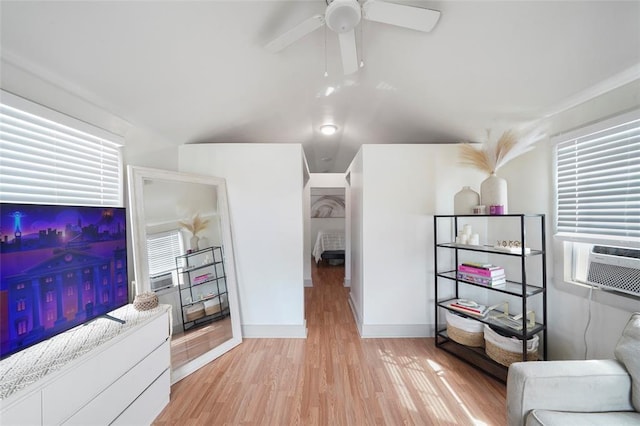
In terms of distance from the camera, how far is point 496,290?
1887 millimetres

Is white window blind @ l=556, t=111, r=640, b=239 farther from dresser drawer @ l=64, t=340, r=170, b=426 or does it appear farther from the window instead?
dresser drawer @ l=64, t=340, r=170, b=426

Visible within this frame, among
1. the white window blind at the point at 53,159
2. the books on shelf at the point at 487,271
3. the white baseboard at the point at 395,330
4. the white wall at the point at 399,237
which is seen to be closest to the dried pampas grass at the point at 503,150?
the white wall at the point at 399,237

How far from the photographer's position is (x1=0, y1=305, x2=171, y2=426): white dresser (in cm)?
92

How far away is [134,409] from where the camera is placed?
134 cm

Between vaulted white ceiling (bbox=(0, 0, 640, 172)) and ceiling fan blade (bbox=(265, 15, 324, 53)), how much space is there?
0.89 feet

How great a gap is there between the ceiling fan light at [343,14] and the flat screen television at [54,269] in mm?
1773

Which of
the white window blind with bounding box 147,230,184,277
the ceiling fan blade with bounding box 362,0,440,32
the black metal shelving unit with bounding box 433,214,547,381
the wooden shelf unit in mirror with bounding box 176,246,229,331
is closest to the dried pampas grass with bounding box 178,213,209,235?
the white window blind with bounding box 147,230,184,277

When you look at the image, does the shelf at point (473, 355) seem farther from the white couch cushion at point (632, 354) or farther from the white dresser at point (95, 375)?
the white dresser at point (95, 375)

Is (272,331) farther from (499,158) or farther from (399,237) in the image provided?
(499,158)

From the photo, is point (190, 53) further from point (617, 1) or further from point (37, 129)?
point (617, 1)

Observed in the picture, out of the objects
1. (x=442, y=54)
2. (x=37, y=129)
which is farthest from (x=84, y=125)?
(x=442, y=54)

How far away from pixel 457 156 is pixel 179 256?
3003 millimetres

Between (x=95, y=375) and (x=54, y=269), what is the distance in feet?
1.95

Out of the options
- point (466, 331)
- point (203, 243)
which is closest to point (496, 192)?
point (466, 331)
